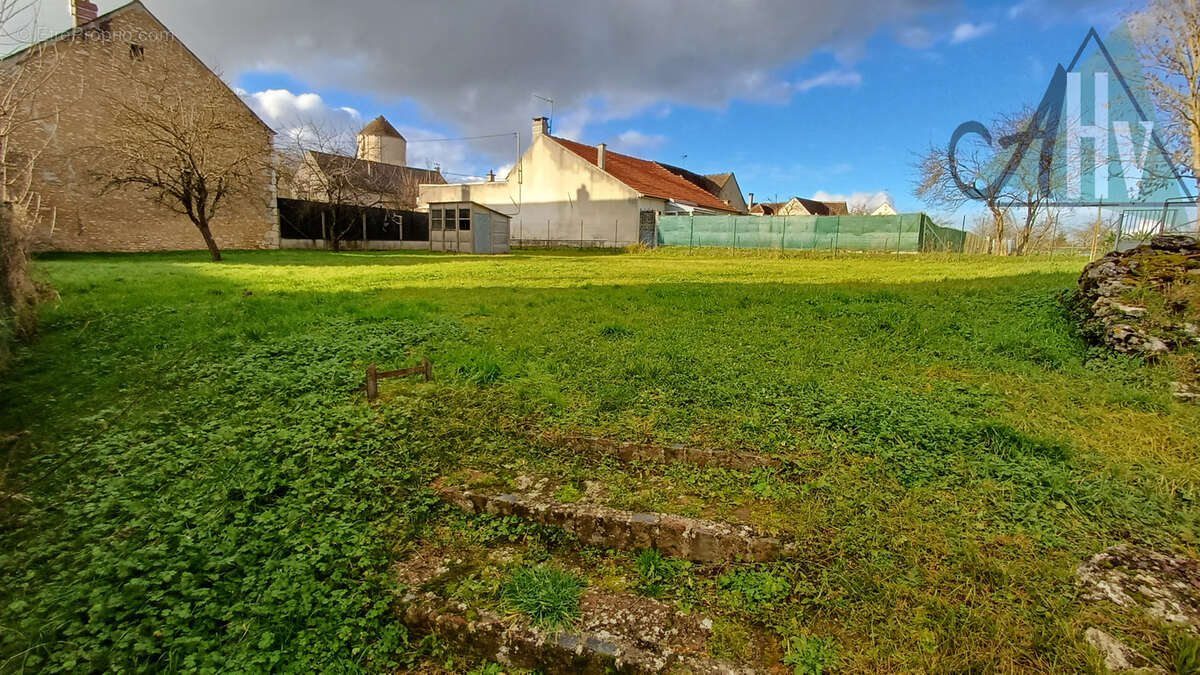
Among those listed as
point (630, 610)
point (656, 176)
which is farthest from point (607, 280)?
point (656, 176)

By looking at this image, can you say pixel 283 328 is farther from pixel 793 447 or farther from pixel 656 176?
pixel 656 176

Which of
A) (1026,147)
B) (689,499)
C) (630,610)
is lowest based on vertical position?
(630,610)

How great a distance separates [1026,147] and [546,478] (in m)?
33.1

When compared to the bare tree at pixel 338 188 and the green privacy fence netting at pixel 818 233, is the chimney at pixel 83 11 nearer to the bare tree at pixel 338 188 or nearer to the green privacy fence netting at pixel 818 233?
the bare tree at pixel 338 188

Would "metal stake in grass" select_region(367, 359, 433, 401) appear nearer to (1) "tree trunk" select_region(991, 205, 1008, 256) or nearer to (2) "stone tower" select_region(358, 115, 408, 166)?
(1) "tree trunk" select_region(991, 205, 1008, 256)

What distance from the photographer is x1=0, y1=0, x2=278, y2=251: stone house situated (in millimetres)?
17797

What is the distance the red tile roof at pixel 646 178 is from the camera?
31016mm

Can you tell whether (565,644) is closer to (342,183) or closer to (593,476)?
(593,476)

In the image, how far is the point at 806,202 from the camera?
6391cm

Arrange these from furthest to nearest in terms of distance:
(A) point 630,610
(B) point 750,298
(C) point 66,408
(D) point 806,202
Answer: (D) point 806,202
(B) point 750,298
(C) point 66,408
(A) point 630,610

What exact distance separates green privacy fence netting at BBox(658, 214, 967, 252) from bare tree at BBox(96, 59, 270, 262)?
19852 millimetres

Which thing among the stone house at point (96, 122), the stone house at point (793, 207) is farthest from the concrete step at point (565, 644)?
the stone house at point (793, 207)

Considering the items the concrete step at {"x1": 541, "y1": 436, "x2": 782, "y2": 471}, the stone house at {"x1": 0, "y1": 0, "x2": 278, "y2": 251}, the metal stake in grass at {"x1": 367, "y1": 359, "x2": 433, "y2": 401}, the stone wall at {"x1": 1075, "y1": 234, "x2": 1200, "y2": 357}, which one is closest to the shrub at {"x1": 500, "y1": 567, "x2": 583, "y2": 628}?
the concrete step at {"x1": 541, "y1": 436, "x2": 782, "y2": 471}

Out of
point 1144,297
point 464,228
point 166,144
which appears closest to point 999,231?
point 1144,297
